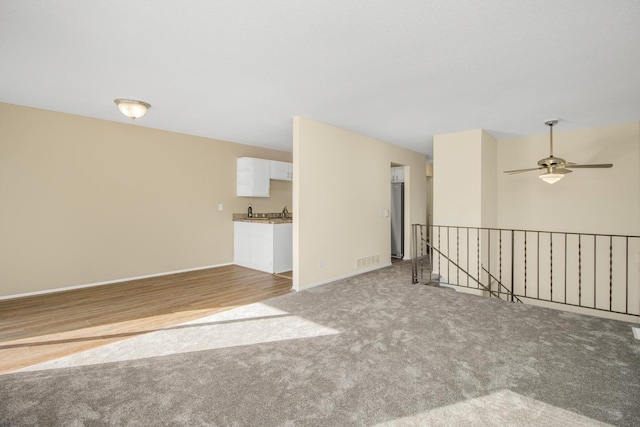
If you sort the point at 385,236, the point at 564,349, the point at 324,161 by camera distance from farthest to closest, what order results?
the point at 385,236 < the point at 324,161 < the point at 564,349

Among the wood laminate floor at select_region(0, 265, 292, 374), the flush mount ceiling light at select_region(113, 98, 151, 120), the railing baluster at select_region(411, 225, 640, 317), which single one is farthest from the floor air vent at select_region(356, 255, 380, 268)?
the flush mount ceiling light at select_region(113, 98, 151, 120)

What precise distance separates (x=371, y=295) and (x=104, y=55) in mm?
4070

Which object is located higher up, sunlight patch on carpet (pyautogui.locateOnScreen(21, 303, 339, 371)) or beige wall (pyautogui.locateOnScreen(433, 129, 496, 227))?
beige wall (pyautogui.locateOnScreen(433, 129, 496, 227))

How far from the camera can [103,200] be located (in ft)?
15.8

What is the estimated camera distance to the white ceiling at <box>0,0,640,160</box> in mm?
2068

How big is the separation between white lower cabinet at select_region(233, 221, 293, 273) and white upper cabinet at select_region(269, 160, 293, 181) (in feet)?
4.55

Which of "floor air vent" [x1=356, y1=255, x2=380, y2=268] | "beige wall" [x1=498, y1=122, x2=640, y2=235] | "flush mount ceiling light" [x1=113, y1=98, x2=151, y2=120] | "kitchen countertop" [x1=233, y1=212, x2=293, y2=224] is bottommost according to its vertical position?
"floor air vent" [x1=356, y1=255, x2=380, y2=268]

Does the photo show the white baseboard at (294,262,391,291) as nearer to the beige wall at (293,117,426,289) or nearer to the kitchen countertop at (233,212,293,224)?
the beige wall at (293,117,426,289)

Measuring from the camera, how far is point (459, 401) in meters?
1.96

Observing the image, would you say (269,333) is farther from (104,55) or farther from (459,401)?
(104,55)

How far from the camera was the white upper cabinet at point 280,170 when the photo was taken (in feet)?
22.5

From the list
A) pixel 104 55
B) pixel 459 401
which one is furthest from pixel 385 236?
pixel 104 55

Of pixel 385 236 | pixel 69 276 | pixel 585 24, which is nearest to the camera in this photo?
pixel 585 24

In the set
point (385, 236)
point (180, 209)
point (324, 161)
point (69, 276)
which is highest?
point (324, 161)
